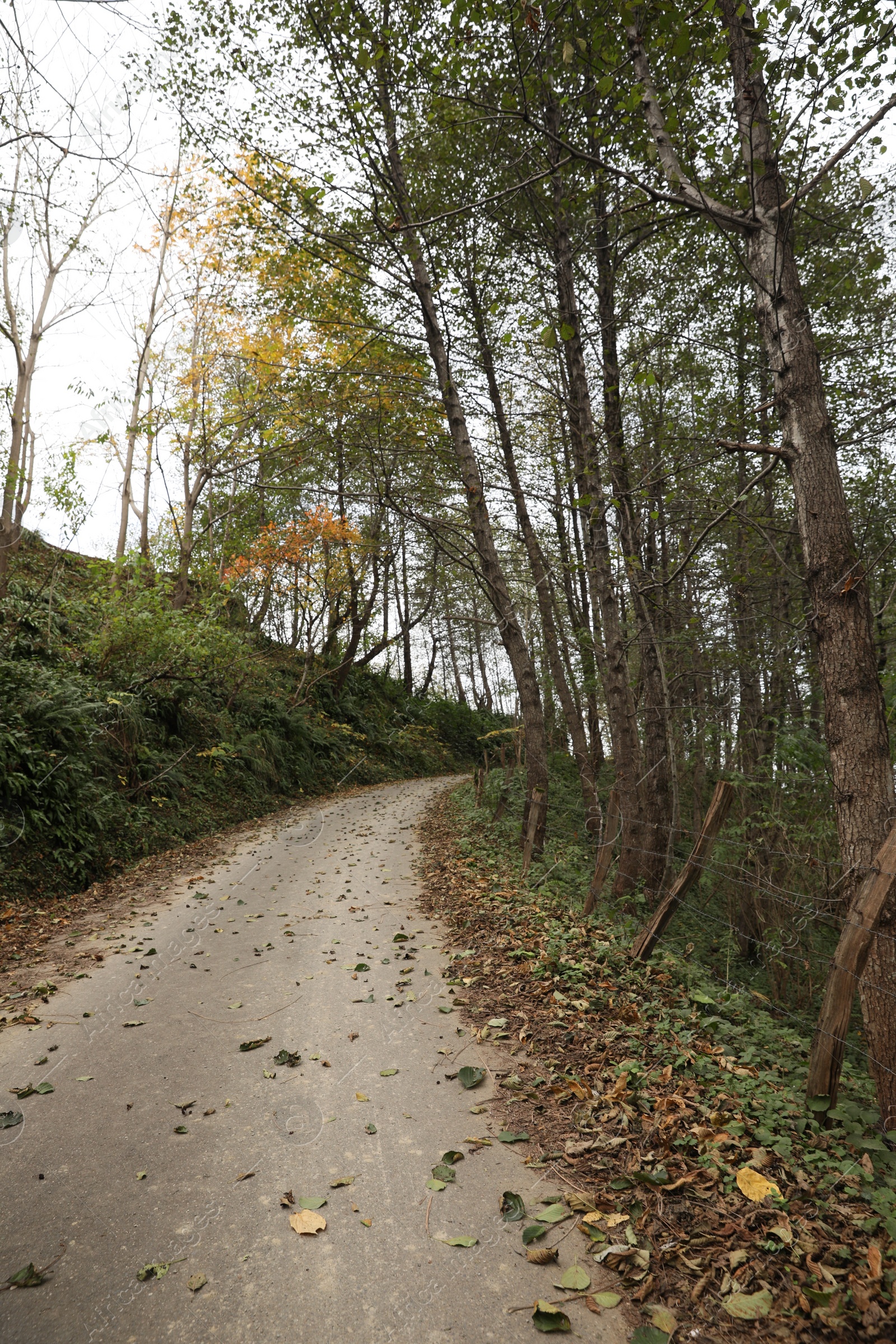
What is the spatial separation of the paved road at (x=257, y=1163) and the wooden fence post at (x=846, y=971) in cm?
144

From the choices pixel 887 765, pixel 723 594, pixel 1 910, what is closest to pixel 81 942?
pixel 1 910

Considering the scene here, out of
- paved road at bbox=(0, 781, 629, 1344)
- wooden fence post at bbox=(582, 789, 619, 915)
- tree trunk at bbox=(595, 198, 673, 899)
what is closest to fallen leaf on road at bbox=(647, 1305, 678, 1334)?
paved road at bbox=(0, 781, 629, 1344)

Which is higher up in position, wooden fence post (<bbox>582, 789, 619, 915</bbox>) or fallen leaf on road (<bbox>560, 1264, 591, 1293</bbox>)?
wooden fence post (<bbox>582, 789, 619, 915</bbox>)

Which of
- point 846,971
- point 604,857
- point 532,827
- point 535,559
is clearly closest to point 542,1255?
point 846,971

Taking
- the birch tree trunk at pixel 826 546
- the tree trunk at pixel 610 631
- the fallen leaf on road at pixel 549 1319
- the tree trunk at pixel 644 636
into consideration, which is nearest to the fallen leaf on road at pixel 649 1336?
the fallen leaf on road at pixel 549 1319

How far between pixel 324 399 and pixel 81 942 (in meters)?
7.04

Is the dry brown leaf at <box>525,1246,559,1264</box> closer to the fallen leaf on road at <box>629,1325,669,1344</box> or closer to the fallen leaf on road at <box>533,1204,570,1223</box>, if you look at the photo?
the fallen leaf on road at <box>533,1204,570,1223</box>

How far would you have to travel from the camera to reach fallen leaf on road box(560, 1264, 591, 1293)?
228 cm

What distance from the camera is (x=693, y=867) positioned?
442 centimetres

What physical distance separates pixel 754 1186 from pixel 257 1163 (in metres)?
2.12

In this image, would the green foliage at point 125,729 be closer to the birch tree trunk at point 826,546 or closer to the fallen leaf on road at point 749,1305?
the fallen leaf on road at point 749,1305

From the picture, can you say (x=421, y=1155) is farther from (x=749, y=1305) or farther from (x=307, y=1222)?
(x=749, y=1305)

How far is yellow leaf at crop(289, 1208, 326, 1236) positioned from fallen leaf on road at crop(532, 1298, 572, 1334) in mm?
879

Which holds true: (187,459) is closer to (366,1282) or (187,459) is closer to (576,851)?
(576,851)
